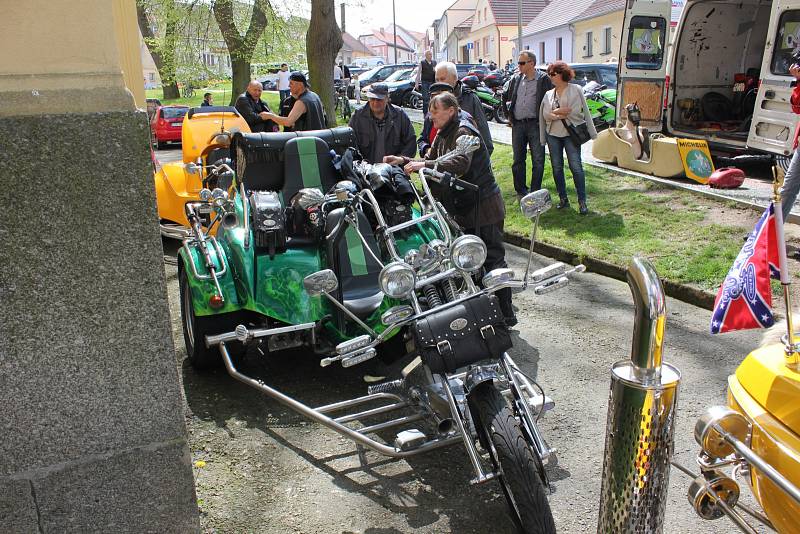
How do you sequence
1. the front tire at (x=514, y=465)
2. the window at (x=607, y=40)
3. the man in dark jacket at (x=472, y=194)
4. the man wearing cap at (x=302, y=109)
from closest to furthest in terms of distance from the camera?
the front tire at (x=514, y=465), the man in dark jacket at (x=472, y=194), the man wearing cap at (x=302, y=109), the window at (x=607, y=40)

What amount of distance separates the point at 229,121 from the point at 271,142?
4841 mm

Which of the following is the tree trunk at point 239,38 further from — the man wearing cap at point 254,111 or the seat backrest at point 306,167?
the seat backrest at point 306,167

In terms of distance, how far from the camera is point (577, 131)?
8.56 meters

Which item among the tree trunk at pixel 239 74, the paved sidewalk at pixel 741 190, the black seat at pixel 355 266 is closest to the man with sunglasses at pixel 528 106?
the paved sidewalk at pixel 741 190

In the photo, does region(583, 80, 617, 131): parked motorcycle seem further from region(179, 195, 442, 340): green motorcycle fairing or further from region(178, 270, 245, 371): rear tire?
region(178, 270, 245, 371): rear tire

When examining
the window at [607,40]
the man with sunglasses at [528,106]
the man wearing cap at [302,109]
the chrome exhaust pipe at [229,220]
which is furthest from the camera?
the window at [607,40]

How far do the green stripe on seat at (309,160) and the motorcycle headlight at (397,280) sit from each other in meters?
2.29

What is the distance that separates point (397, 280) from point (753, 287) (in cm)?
143

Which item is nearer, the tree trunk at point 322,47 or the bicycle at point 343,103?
the tree trunk at point 322,47

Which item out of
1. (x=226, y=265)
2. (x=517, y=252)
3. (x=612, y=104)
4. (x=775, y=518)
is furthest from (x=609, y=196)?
(x=612, y=104)

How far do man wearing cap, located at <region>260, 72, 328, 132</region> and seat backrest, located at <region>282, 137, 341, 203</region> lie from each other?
4456mm

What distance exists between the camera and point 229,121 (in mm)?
10188

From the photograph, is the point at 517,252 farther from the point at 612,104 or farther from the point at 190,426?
the point at 612,104

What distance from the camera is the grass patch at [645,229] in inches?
262
